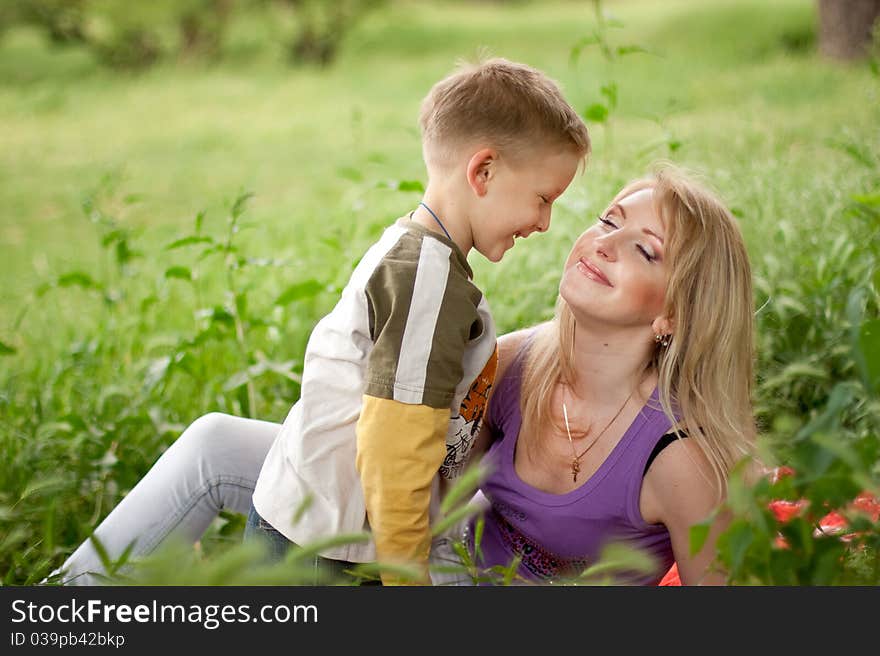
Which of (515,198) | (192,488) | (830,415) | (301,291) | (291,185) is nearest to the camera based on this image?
(830,415)

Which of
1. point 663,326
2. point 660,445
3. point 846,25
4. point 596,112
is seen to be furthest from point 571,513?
point 846,25

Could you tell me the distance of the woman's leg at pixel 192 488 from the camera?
80.1 inches

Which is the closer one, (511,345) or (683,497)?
(683,497)

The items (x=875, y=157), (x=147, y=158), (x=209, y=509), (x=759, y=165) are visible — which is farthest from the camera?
(x=147, y=158)

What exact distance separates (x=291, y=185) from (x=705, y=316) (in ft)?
19.6

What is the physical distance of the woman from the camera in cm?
181

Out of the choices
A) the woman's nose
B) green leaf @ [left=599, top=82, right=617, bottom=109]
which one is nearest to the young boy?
the woman's nose

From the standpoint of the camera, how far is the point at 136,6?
11.6 metres

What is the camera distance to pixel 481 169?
5.62 ft

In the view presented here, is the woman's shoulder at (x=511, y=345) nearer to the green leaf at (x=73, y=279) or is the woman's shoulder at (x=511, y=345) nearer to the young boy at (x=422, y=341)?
the young boy at (x=422, y=341)

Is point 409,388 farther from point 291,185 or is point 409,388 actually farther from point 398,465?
point 291,185
